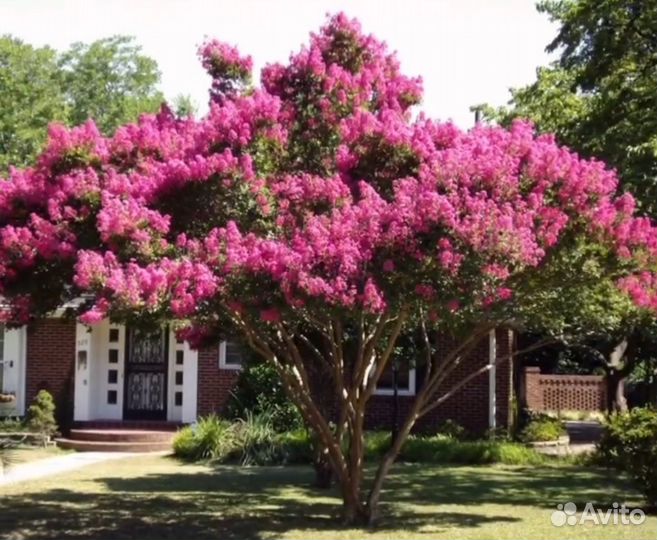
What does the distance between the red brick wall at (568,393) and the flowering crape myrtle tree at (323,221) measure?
19516 mm

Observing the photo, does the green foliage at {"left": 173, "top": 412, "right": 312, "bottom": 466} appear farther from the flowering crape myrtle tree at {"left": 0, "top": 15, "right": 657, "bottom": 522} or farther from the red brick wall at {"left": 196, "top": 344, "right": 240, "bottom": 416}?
the flowering crape myrtle tree at {"left": 0, "top": 15, "right": 657, "bottom": 522}

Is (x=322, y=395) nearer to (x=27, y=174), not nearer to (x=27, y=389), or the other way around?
(x=27, y=174)

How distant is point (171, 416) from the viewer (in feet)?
70.3

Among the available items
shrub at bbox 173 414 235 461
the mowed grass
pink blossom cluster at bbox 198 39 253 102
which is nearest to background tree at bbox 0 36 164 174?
shrub at bbox 173 414 235 461

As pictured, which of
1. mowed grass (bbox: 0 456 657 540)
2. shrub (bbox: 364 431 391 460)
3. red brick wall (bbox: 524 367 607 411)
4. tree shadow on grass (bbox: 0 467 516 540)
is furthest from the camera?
red brick wall (bbox: 524 367 607 411)

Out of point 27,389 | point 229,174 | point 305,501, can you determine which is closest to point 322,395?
point 305,501

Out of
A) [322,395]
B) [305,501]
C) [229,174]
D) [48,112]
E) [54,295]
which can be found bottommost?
[305,501]

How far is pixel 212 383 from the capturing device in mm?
21203

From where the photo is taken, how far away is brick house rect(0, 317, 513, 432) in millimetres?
20766

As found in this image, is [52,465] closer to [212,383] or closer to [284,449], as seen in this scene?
[284,449]

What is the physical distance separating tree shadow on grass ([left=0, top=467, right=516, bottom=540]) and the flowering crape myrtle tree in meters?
0.84

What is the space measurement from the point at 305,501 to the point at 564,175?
578cm

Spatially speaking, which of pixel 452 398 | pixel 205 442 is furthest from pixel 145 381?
pixel 452 398

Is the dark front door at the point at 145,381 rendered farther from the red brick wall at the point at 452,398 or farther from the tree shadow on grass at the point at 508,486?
the tree shadow on grass at the point at 508,486
